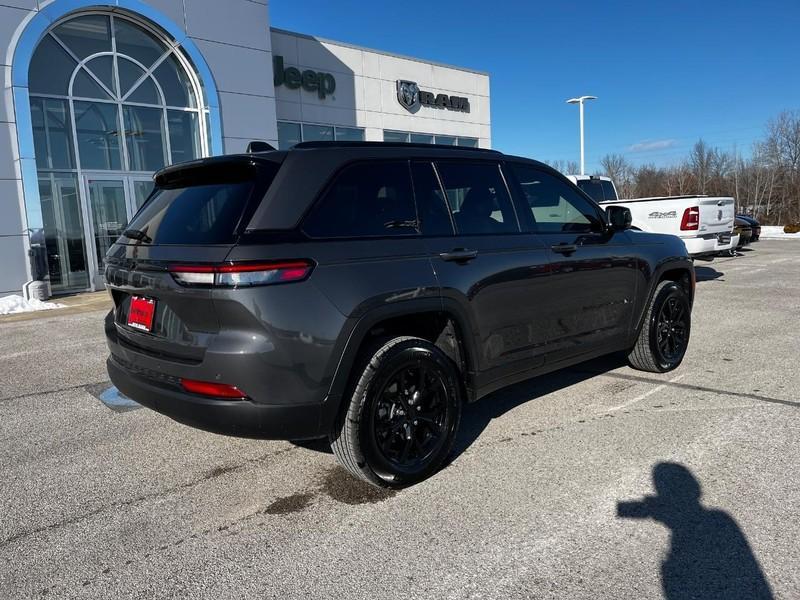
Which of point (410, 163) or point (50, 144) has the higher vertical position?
point (50, 144)

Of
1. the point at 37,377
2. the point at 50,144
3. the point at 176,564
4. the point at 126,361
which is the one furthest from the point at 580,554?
the point at 50,144

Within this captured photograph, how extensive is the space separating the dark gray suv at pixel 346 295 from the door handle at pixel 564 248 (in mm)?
11

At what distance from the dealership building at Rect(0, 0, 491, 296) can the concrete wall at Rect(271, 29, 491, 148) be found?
677 mm

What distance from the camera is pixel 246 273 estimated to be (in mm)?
2701

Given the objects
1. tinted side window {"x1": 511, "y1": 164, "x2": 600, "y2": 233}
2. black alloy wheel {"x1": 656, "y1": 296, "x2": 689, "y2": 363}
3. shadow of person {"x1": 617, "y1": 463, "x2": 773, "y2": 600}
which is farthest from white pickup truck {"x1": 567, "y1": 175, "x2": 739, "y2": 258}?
shadow of person {"x1": 617, "y1": 463, "x2": 773, "y2": 600}

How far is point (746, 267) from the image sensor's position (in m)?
14.7

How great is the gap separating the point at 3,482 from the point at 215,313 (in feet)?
6.24

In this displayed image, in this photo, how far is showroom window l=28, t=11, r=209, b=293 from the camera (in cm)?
1273

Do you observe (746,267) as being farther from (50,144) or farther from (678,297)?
(50,144)

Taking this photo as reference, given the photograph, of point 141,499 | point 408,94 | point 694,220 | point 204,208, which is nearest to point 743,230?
point 408,94

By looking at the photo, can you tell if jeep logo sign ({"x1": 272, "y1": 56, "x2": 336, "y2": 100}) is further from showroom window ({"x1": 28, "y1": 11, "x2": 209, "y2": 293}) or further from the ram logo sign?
the ram logo sign

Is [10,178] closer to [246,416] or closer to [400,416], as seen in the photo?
[246,416]

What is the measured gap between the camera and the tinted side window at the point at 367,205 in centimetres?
301

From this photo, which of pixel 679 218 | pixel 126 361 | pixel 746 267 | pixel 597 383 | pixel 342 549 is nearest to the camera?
pixel 342 549
